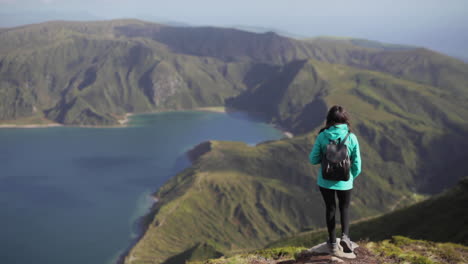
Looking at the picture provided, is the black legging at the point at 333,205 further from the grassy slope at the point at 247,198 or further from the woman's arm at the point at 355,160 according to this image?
the grassy slope at the point at 247,198

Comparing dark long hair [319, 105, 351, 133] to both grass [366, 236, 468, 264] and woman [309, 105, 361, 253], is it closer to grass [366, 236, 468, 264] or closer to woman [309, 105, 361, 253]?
woman [309, 105, 361, 253]

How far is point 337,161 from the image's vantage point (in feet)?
33.4

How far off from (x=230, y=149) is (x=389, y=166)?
86.7 m

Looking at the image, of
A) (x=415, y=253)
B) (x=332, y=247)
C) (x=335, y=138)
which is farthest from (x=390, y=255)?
(x=335, y=138)

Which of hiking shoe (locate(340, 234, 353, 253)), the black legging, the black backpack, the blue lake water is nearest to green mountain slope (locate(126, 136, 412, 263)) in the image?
the blue lake water

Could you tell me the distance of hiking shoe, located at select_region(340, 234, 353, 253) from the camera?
483 inches

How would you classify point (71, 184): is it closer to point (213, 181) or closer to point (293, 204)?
point (213, 181)

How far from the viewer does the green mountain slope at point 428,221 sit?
46594 mm

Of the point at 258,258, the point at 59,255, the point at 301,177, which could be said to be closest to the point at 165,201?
the point at 59,255

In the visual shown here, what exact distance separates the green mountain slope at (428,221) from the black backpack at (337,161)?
36.7 meters

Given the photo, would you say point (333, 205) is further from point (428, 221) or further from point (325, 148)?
point (428, 221)

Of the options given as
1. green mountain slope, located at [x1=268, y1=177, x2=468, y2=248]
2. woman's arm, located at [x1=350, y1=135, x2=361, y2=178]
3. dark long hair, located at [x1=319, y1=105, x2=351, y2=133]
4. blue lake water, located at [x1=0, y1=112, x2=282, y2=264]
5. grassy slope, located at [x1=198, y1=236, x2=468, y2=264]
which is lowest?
blue lake water, located at [x1=0, y1=112, x2=282, y2=264]

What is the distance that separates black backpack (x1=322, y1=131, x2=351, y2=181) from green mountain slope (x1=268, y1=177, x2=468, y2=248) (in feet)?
121

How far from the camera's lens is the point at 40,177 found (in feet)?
543
